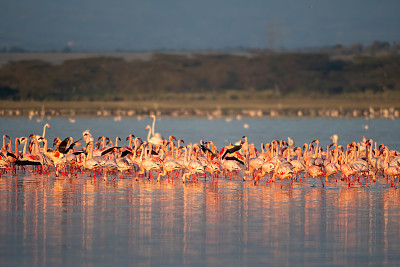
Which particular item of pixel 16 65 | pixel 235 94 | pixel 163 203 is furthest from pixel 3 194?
pixel 16 65

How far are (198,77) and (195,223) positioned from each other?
113 meters

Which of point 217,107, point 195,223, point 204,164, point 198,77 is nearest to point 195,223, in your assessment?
point 195,223

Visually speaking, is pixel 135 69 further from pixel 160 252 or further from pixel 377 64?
pixel 160 252

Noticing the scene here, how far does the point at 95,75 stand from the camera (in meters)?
123

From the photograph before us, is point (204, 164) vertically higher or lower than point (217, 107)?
lower

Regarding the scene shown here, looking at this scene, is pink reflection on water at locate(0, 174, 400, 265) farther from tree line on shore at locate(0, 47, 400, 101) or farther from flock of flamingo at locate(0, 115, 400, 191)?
tree line on shore at locate(0, 47, 400, 101)

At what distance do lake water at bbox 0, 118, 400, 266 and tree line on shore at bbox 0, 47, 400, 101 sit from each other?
290 ft

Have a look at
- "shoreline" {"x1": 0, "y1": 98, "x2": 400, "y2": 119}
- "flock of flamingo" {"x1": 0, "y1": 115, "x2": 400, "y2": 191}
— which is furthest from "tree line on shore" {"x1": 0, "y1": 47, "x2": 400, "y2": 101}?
"flock of flamingo" {"x1": 0, "y1": 115, "x2": 400, "y2": 191}

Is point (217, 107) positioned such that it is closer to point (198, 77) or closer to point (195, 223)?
point (198, 77)

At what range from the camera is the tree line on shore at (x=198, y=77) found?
113 metres

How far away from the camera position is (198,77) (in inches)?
5034

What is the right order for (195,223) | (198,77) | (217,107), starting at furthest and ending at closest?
(198,77), (217,107), (195,223)

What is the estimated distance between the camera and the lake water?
12.8 m

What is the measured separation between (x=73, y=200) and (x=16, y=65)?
11094 cm
